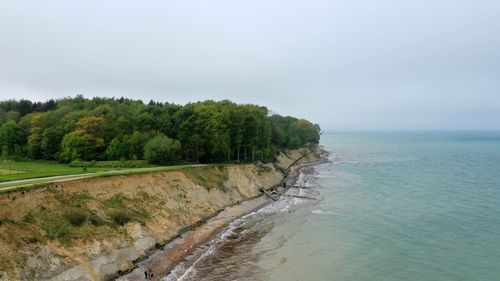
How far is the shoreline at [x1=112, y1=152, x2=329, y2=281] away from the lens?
31.5 m

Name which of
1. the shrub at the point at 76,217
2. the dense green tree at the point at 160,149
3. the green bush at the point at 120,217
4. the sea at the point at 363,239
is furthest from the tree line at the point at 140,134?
the shrub at the point at 76,217

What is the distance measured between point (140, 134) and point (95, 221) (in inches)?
1470

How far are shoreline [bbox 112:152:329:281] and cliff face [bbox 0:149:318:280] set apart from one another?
0.93m

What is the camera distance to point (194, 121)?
238 feet

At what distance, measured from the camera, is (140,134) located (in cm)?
6938

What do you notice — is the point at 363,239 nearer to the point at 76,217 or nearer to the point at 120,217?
the point at 120,217

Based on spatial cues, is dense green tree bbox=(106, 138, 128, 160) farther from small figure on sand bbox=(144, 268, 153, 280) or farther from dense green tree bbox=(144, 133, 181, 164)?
small figure on sand bbox=(144, 268, 153, 280)

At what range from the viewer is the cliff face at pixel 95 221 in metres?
26.8

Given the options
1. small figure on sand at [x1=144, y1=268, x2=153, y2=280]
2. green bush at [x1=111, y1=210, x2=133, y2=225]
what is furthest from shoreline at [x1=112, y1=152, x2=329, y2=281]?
green bush at [x1=111, y1=210, x2=133, y2=225]

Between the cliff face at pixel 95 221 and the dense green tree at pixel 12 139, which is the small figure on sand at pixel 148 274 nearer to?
the cliff face at pixel 95 221

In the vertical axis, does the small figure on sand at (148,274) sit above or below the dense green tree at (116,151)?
below

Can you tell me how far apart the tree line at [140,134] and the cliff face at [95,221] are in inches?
659

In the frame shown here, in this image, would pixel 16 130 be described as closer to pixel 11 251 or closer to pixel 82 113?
pixel 82 113

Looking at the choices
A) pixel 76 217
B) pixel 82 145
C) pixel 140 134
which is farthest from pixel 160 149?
pixel 76 217
